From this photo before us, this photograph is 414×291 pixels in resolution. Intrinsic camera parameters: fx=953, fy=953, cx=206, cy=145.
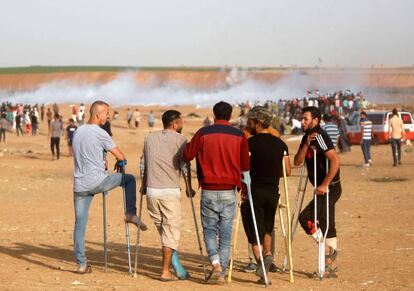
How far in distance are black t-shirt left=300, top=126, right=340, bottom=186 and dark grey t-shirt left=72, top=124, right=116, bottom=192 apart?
7.40 ft

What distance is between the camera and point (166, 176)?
10.7 meters

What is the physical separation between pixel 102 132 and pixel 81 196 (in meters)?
0.80

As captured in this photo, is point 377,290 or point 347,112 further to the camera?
point 347,112

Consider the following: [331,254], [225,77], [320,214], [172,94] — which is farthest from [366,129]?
[225,77]

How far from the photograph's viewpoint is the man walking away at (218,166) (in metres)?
10.4

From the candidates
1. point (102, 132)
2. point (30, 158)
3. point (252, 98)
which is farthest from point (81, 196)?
point (252, 98)

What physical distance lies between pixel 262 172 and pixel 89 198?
81.4 inches

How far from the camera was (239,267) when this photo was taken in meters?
12.0

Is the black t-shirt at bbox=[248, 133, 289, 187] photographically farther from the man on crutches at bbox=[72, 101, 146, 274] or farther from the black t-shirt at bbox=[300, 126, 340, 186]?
the man on crutches at bbox=[72, 101, 146, 274]

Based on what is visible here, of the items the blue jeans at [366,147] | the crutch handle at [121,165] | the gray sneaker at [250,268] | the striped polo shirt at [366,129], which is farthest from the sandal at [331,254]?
the blue jeans at [366,147]

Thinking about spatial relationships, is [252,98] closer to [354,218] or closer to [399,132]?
[399,132]

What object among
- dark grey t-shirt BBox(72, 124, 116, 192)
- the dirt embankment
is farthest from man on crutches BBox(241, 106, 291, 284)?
the dirt embankment

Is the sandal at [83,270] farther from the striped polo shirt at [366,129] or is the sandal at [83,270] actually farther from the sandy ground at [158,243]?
the striped polo shirt at [366,129]

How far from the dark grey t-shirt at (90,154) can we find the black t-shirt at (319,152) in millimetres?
2255
